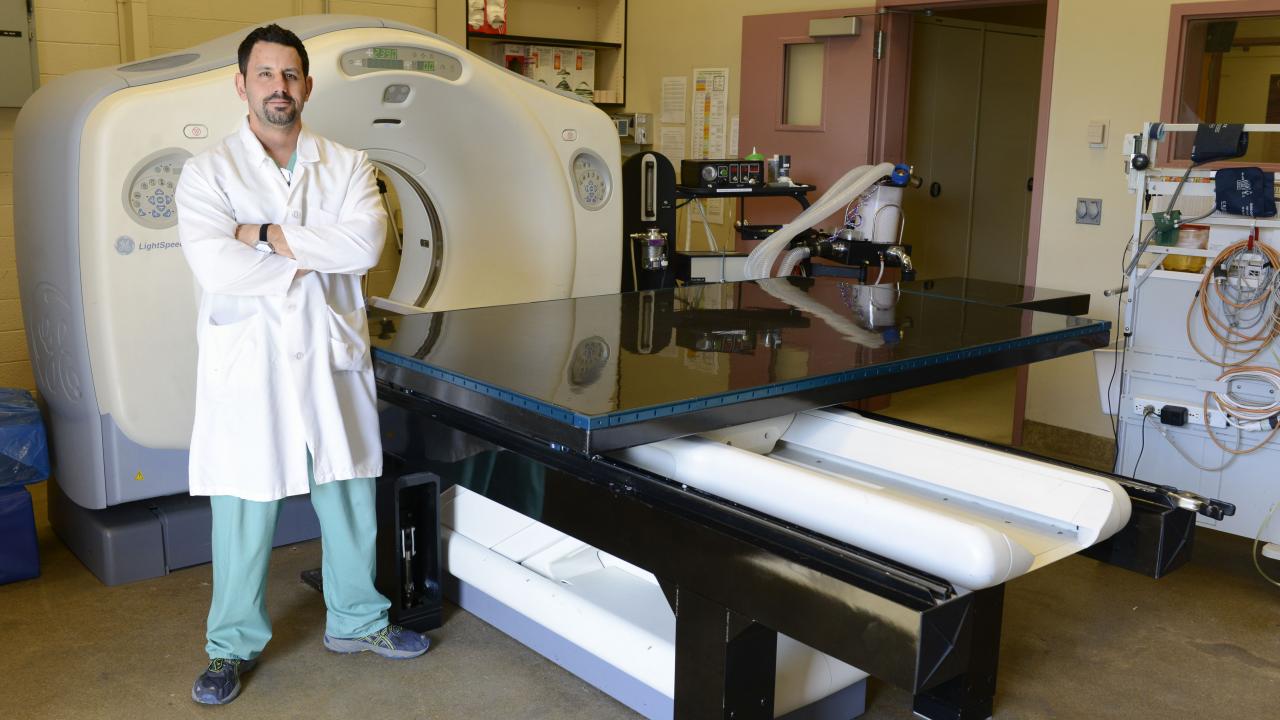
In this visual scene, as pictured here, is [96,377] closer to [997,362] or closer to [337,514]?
[337,514]

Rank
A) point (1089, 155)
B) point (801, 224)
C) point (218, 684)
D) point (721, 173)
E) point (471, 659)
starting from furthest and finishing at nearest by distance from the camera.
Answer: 1. point (721, 173)
2. point (1089, 155)
3. point (801, 224)
4. point (471, 659)
5. point (218, 684)

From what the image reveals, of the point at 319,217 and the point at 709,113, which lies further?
the point at 709,113

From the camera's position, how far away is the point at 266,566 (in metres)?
2.50

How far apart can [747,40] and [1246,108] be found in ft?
7.22

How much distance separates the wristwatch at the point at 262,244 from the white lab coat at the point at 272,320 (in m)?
0.03

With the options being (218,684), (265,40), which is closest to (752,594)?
(218,684)

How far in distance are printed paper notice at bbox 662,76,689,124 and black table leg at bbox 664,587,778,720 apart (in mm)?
4225

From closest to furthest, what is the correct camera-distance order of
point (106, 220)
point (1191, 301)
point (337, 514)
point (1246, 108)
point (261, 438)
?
point (261, 438) → point (337, 514) → point (106, 220) → point (1191, 301) → point (1246, 108)

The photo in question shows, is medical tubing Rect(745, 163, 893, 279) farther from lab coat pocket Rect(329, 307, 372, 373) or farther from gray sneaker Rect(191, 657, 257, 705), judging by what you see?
gray sneaker Rect(191, 657, 257, 705)

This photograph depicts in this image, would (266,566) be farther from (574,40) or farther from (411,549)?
(574,40)

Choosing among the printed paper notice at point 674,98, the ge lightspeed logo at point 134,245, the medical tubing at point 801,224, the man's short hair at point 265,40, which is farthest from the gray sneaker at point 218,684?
the printed paper notice at point 674,98

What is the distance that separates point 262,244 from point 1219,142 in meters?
2.51

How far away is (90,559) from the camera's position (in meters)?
3.13

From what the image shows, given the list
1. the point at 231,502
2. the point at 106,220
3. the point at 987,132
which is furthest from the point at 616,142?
the point at 987,132
